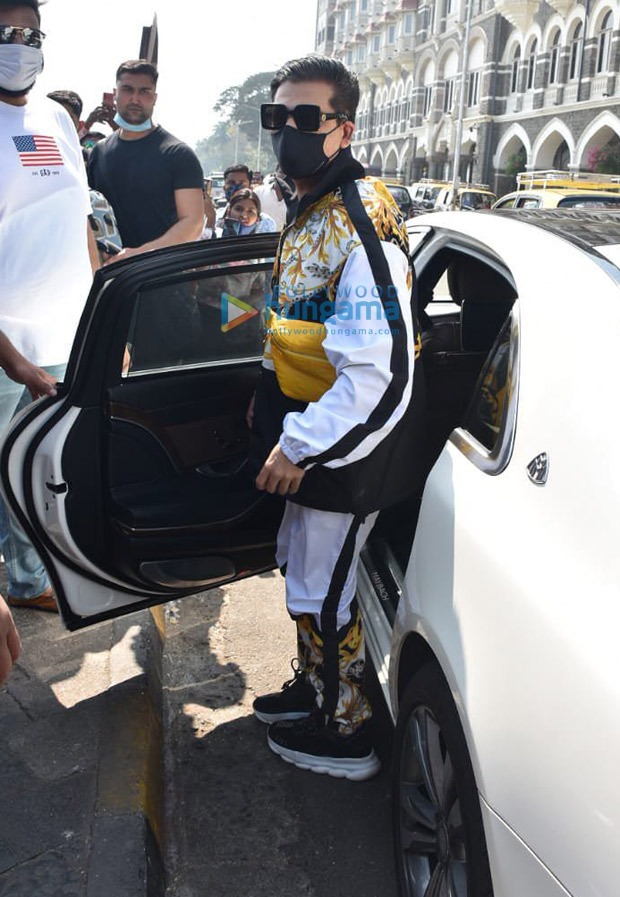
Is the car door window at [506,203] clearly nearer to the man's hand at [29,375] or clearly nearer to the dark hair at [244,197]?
the dark hair at [244,197]

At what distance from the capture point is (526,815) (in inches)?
51.9

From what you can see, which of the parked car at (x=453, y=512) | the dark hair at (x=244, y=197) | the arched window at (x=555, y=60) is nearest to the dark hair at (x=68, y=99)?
the dark hair at (x=244, y=197)

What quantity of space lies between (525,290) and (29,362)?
174 centimetres

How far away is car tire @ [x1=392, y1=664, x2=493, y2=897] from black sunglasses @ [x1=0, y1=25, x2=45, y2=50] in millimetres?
2463

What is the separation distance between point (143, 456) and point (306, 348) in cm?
87

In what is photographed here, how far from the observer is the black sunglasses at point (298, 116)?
2189 millimetres

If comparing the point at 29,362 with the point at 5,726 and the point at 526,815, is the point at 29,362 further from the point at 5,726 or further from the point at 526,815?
the point at 526,815

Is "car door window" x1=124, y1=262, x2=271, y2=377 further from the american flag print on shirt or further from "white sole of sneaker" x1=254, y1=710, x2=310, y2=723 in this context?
"white sole of sneaker" x1=254, y1=710, x2=310, y2=723

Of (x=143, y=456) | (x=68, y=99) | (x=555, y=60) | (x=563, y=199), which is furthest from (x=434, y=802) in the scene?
(x=555, y=60)

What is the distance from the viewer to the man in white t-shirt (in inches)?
116

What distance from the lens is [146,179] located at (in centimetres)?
412

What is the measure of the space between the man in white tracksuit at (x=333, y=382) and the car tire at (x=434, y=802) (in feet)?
1.59

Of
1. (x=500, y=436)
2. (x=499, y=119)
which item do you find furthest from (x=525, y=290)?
(x=499, y=119)

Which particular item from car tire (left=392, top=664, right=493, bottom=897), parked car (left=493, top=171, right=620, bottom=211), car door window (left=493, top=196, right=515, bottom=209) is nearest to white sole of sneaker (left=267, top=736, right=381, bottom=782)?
car tire (left=392, top=664, right=493, bottom=897)
